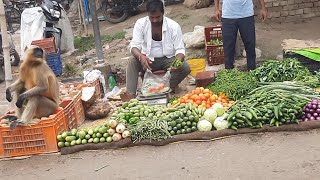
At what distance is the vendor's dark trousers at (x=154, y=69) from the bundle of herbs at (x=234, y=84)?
1.68 feet

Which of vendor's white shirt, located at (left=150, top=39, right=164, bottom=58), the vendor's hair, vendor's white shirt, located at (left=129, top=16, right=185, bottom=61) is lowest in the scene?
vendor's white shirt, located at (left=150, top=39, right=164, bottom=58)

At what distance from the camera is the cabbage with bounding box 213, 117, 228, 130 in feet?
20.3

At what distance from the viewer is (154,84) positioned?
24.9 ft

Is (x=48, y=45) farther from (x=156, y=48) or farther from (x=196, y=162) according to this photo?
(x=196, y=162)

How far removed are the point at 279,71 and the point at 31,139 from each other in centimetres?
357

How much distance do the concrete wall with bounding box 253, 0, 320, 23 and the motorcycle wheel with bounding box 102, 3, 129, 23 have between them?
528 cm

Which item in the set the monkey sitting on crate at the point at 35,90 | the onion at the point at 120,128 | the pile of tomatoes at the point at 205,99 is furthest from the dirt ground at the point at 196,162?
the pile of tomatoes at the point at 205,99

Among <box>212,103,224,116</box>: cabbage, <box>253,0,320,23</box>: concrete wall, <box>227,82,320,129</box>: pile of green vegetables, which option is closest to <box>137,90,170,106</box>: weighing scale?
<box>212,103,224,116</box>: cabbage

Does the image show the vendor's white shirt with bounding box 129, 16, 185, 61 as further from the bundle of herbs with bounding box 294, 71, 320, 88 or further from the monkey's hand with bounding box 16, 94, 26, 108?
the monkey's hand with bounding box 16, 94, 26, 108

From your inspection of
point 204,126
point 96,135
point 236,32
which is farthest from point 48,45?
point 204,126

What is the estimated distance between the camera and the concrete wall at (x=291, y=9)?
36.3 feet

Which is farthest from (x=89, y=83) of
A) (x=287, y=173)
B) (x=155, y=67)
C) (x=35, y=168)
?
(x=287, y=173)

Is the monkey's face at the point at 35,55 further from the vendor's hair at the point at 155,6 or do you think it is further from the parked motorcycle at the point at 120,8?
the parked motorcycle at the point at 120,8

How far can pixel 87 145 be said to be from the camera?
6.16 metres
